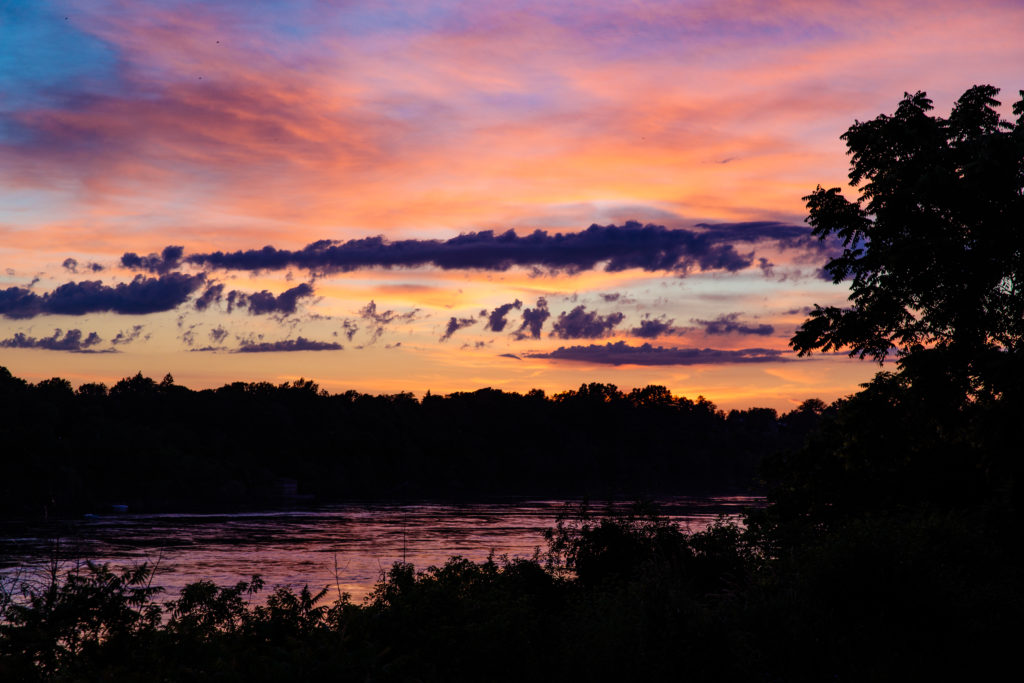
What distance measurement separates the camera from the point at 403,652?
1267cm

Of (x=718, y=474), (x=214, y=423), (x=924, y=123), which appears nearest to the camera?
(x=924, y=123)

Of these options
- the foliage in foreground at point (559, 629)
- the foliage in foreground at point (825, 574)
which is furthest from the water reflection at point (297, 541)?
the foliage in foreground at point (559, 629)

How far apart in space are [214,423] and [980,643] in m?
142

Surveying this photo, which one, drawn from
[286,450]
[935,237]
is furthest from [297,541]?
[286,450]

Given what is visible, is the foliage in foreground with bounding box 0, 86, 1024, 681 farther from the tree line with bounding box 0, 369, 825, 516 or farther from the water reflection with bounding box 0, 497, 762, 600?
the tree line with bounding box 0, 369, 825, 516

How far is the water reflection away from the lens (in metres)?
47.2

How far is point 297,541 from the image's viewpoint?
65.7 meters

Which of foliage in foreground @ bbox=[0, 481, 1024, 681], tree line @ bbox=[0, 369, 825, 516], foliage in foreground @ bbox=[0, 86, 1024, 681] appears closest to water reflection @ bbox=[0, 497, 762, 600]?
foliage in foreground @ bbox=[0, 86, 1024, 681]

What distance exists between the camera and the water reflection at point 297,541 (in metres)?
47.2

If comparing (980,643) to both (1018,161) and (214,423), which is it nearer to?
(1018,161)

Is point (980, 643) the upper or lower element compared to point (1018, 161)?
lower

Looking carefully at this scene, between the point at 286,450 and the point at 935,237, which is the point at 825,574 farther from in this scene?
the point at 286,450

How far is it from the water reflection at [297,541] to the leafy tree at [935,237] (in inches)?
405

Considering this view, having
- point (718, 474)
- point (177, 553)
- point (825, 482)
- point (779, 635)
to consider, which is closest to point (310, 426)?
point (718, 474)
